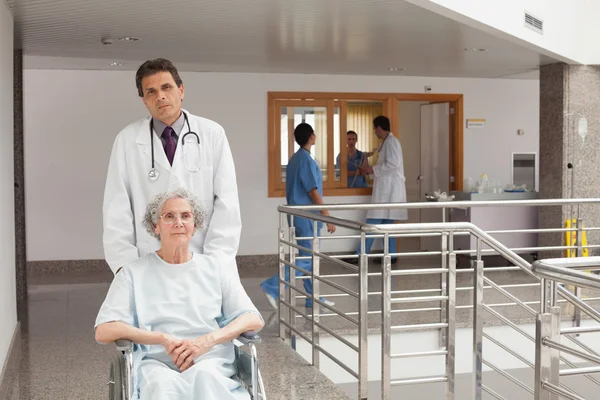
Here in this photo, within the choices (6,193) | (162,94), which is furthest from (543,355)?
(6,193)

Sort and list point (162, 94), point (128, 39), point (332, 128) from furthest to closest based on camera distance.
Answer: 1. point (332, 128)
2. point (128, 39)
3. point (162, 94)

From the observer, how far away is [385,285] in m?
4.01

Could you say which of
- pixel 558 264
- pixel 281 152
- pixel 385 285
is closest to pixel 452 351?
pixel 385 285

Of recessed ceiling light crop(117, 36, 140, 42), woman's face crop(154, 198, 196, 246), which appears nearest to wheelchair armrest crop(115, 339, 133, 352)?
woman's face crop(154, 198, 196, 246)

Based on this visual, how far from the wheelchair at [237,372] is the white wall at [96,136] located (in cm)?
691

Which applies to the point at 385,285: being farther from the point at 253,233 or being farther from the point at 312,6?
the point at 253,233

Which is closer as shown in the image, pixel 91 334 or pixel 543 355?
pixel 543 355

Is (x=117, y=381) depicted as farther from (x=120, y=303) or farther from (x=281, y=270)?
(x=281, y=270)

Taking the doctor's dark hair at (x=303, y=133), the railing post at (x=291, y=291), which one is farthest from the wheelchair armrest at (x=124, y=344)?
the doctor's dark hair at (x=303, y=133)

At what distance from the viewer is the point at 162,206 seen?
2951 mm

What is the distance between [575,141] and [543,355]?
242 inches

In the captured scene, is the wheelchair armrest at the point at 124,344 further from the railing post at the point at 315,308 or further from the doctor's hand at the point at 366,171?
the doctor's hand at the point at 366,171

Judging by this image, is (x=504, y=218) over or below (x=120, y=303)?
below

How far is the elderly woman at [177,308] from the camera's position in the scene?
9.21ft
